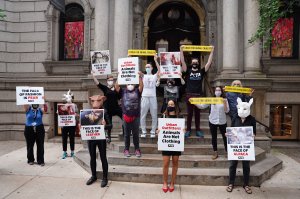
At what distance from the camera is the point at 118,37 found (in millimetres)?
10719

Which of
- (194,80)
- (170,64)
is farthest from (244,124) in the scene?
(170,64)

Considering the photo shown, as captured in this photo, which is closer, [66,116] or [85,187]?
[85,187]

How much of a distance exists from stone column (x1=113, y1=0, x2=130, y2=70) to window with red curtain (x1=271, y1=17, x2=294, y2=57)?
5980 millimetres

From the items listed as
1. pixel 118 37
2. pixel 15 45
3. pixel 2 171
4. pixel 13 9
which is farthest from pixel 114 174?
pixel 13 9

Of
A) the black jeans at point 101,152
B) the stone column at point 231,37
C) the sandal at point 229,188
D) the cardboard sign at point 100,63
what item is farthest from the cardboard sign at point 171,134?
the stone column at point 231,37

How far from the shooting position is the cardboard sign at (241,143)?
19.7 ft

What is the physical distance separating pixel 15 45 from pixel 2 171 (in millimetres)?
7095

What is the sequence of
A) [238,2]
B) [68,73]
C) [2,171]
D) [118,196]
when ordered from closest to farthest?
[118,196]
[2,171]
[238,2]
[68,73]

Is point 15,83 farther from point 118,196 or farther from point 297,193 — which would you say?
point 297,193

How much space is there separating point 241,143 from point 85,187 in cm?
360

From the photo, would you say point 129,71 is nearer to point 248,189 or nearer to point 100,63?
point 100,63

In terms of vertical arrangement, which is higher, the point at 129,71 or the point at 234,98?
the point at 129,71

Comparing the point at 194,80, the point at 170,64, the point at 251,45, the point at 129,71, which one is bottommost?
the point at 194,80

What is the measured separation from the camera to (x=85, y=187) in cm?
632
